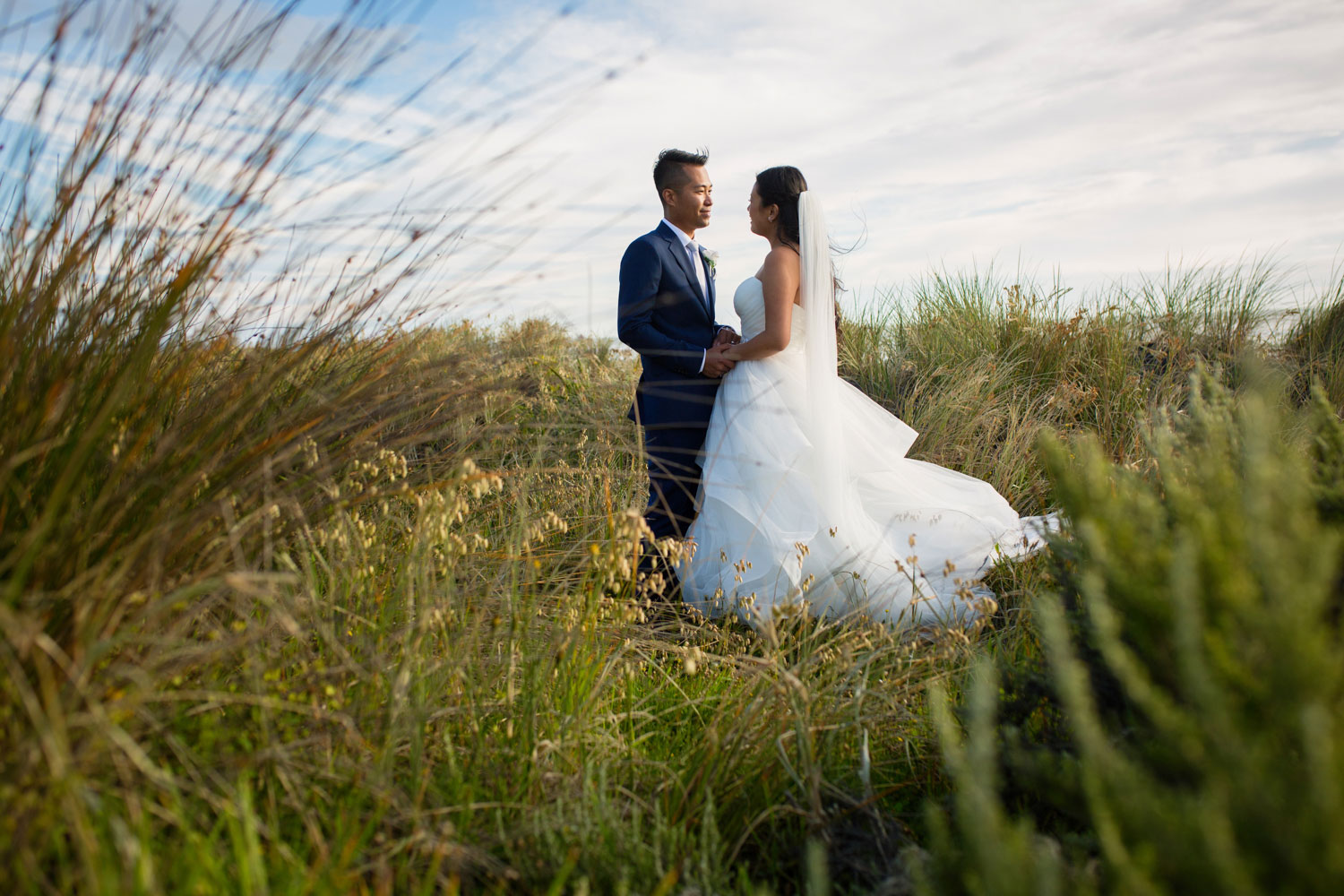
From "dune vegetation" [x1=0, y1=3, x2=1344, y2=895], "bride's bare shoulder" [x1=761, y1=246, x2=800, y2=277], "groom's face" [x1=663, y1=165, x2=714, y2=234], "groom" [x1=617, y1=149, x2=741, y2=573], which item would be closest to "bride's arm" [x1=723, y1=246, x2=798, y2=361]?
"bride's bare shoulder" [x1=761, y1=246, x2=800, y2=277]

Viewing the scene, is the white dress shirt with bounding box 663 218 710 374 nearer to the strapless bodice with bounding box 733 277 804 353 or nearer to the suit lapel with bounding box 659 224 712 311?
the suit lapel with bounding box 659 224 712 311

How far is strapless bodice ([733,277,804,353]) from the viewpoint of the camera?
448 cm

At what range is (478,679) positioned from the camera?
224cm

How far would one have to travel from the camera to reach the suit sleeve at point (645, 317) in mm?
4445

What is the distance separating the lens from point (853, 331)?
739cm

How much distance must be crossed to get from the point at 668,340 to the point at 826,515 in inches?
51.3

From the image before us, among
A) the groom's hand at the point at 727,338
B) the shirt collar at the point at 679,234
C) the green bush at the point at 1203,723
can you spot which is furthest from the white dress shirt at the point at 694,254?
the green bush at the point at 1203,723

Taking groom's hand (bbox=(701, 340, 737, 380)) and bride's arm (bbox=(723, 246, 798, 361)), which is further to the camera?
groom's hand (bbox=(701, 340, 737, 380))

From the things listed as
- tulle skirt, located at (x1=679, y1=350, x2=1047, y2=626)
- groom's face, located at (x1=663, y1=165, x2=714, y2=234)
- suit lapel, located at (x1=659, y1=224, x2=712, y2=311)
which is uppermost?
groom's face, located at (x1=663, y1=165, x2=714, y2=234)

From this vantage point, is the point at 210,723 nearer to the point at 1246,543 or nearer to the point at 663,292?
the point at 1246,543

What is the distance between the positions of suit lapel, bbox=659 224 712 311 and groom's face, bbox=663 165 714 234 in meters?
0.12

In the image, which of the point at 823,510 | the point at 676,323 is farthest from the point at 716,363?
the point at 823,510

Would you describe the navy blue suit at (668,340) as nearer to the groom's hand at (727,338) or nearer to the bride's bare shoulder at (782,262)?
the groom's hand at (727,338)

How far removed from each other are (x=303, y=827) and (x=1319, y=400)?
2572mm
